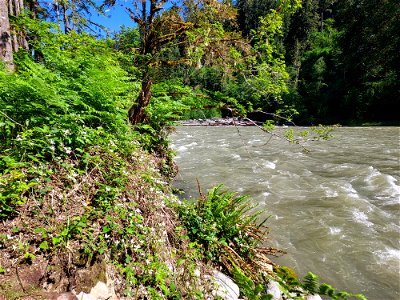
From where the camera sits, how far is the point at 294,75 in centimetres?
5797

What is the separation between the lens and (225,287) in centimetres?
332

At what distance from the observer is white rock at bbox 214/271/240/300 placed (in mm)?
3139

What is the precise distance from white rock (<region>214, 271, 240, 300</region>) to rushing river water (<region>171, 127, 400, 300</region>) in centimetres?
193

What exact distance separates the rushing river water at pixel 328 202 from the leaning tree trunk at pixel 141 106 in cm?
214

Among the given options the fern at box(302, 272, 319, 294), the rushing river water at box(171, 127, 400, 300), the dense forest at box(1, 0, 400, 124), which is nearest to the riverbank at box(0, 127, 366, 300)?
the fern at box(302, 272, 319, 294)

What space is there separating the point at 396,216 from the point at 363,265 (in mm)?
2544

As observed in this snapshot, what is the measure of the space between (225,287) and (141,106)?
4.13 metres

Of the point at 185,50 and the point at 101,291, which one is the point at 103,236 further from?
the point at 185,50

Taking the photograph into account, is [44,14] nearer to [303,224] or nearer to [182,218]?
[182,218]

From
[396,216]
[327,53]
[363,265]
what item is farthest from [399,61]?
[363,265]

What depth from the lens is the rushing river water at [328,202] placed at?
4859 mm

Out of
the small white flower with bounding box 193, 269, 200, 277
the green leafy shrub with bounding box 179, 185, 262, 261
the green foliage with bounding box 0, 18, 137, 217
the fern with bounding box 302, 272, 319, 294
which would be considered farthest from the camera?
the green leafy shrub with bounding box 179, 185, 262, 261

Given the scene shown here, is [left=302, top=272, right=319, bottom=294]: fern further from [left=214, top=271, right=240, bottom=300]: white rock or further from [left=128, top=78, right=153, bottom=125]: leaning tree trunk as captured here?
[left=128, top=78, right=153, bottom=125]: leaning tree trunk

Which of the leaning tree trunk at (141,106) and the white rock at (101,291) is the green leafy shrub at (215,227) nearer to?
the white rock at (101,291)
